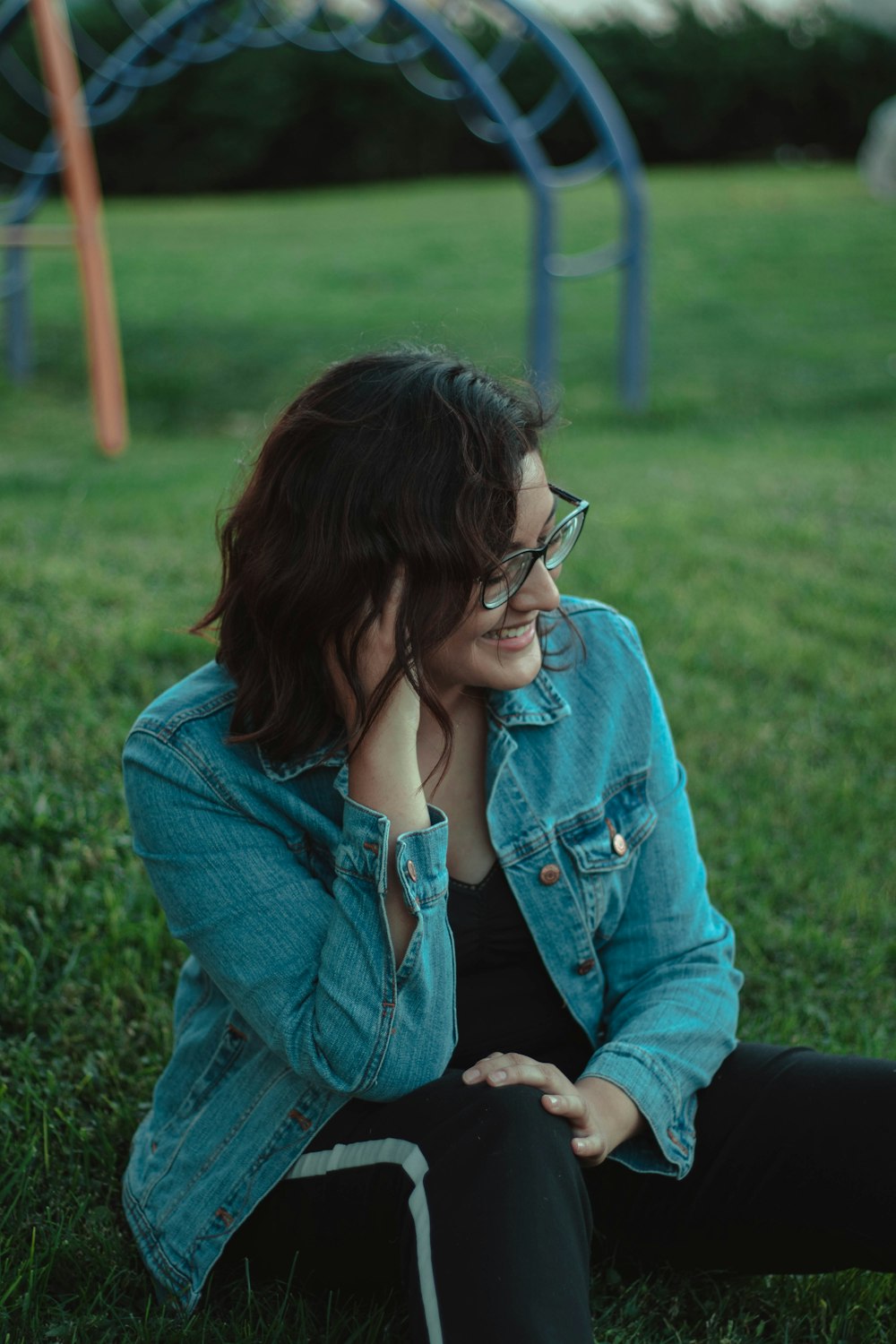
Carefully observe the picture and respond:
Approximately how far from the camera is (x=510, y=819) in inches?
74.1

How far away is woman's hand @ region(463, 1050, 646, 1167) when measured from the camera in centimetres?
165

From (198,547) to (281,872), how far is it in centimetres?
340

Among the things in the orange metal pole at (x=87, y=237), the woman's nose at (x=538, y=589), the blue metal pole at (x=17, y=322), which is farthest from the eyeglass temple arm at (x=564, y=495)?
the blue metal pole at (x=17, y=322)

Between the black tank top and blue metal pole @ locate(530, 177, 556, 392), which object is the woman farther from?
blue metal pole @ locate(530, 177, 556, 392)

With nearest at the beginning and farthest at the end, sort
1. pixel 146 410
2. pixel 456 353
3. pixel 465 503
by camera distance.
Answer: pixel 465 503 < pixel 456 353 < pixel 146 410

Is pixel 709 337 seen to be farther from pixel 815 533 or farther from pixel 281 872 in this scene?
pixel 281 872

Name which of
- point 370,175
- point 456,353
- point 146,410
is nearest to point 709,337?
point 146,410

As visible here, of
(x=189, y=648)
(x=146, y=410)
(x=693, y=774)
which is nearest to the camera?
(x=693, y=774)

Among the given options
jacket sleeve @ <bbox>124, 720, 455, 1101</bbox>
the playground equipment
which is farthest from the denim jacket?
the playground equipment

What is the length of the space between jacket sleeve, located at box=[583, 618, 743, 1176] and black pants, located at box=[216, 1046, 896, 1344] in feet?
0.21

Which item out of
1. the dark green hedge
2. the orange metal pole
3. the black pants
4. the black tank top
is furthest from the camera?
the dark green hedge

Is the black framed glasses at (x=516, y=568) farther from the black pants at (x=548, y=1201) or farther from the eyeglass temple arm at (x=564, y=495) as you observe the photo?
the black pants at (x=548, y=1201)

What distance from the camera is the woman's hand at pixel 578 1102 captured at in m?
1.65

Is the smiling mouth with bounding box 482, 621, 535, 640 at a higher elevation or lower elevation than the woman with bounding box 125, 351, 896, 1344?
higher
